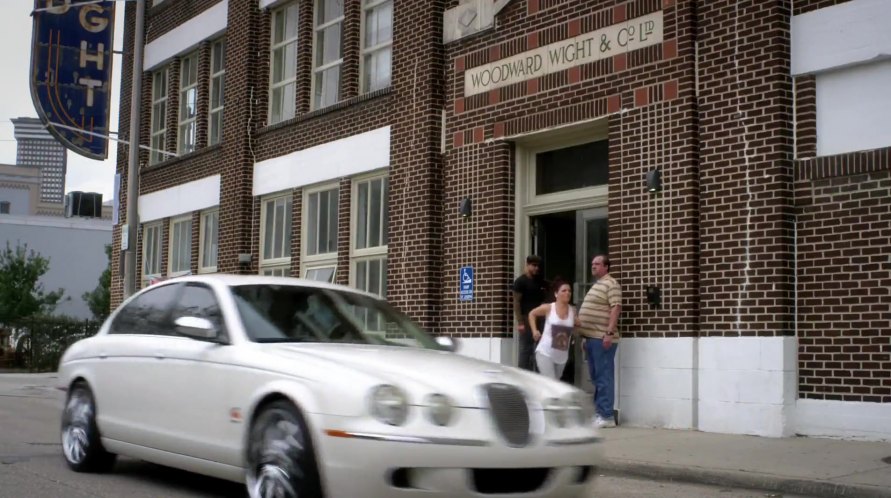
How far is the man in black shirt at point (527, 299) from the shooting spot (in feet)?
43.8

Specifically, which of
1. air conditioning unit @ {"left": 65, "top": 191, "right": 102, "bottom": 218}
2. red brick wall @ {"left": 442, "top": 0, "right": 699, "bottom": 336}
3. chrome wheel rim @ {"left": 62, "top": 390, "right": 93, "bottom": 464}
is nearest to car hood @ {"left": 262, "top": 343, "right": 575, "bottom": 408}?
chrome wheel rim @ {"left": 62, "top": 390, "right": 93, "bottom": 464}

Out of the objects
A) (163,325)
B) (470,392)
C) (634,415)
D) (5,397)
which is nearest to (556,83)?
(634,415)

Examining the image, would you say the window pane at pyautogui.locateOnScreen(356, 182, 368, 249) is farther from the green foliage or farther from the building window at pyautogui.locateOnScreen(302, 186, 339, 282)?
the green foliage

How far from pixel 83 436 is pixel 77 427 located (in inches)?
5.5

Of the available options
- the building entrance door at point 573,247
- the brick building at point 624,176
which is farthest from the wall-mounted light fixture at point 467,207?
the building entrance door at point 573,247

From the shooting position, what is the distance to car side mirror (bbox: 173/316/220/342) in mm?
7074

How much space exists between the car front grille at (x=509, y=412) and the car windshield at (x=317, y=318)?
4.65 ft

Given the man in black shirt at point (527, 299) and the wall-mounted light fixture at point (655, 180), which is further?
the man in black shirt at point (527, 299)

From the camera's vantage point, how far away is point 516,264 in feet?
47.1

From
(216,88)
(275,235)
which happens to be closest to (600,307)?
(275,235)

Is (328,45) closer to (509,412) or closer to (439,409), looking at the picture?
(509,412)

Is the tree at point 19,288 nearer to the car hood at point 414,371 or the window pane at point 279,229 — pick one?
the window pane at point 279,229

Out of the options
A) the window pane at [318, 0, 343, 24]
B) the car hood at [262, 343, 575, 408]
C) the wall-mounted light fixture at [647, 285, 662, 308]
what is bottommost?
the car hood at [262, 343, 575, 408]

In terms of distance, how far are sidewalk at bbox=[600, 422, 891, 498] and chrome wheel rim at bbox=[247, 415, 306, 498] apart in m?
3.65
